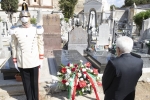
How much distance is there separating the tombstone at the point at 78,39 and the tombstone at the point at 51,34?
58cm

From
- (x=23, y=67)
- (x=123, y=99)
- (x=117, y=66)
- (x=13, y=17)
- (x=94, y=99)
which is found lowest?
(x=94, y=99)

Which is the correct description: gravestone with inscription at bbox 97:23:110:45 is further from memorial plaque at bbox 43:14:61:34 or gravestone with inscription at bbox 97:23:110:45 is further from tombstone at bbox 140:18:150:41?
memorial plaque at bbox 43:14:61:34

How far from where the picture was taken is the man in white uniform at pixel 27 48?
240cm

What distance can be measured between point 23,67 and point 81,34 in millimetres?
4615

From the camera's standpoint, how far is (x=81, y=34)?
6.80 m

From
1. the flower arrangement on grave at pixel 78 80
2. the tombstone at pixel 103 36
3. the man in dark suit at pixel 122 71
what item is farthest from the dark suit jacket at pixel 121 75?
the tombstone at pixel 103 36

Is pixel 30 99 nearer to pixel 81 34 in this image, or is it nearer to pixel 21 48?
pixel 21 48

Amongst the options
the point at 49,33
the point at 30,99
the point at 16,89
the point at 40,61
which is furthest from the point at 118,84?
the point at 49,33

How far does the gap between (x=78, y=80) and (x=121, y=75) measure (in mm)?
1534

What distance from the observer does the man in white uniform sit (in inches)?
94.7

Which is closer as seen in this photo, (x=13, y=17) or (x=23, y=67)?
(x=23, y=67)

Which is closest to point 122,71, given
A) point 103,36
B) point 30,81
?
point 30,81

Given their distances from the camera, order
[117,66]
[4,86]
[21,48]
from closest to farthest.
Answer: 1. [117,66]
2. [21,48]
3. [4,86]

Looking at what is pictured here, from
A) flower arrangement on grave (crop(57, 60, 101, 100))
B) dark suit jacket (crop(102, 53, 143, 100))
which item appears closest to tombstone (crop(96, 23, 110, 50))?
flower arrangement on grave (crop(57, 60, 101, 100))
